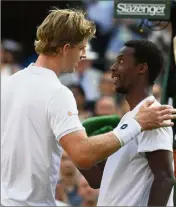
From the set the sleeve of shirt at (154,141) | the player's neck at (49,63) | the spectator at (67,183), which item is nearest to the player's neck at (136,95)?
the sleeve of shirt at (154,141)

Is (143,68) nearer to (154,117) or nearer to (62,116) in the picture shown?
(154,117)

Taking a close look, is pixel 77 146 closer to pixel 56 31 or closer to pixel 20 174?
pixel 20 174

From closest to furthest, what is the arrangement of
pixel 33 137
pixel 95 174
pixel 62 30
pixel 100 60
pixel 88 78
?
pixel 33 137
pixel 62 30
pixel 95 174
pixel 88 78
pixel 100 60

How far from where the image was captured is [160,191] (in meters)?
4.29

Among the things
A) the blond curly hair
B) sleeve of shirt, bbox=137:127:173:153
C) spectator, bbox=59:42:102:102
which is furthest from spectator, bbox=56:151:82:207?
the blond curly hair

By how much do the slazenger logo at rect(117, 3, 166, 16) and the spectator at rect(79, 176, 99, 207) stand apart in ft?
6.97

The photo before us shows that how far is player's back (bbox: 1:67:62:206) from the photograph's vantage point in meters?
4.19

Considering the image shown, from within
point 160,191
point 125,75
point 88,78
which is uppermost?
point 125,75

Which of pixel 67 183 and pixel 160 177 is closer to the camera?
pixel 160 177

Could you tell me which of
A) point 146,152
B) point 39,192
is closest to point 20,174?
point 39,192

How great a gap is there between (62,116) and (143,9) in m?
1.38

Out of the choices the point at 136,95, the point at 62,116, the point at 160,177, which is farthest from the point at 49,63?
the point at 160,177

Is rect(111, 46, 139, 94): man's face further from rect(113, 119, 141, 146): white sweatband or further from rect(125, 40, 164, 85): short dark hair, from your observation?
rect(113, 119, 141, 146): white sweatband

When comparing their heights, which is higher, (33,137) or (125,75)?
(125,75)
